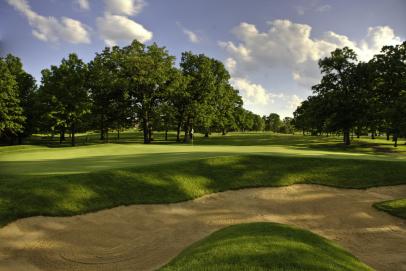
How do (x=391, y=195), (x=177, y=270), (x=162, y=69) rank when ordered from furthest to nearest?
(x=162, y=69) → (x=391, y=195) → (x=177, y=270)

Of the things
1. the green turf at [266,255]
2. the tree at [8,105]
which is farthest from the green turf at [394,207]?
the tree at [8,105]

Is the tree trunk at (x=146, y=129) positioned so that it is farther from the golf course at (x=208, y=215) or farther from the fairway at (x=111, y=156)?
the golf course at (x=208, y=215)

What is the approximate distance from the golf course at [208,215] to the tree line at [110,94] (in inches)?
1255

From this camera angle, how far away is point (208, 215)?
40.9 feet

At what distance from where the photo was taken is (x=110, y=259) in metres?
8.52

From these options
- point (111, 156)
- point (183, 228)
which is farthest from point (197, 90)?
point (183, 228)

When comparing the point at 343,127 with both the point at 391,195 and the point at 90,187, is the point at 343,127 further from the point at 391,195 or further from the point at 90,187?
the point at 90,187

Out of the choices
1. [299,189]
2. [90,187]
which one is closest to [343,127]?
[299,189]

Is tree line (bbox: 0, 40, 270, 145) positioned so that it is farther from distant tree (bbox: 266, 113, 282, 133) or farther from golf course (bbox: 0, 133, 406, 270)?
distant tree (bbox: 266, 113, 282, 133)

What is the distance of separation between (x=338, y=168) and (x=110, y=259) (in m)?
15.2

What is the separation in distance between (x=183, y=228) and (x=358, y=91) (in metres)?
43.6

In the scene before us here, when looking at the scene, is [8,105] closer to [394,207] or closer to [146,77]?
[146,77]

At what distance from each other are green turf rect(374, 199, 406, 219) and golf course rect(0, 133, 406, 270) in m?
0.04

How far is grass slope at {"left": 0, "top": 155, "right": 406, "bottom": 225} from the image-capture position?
11305 millimetres
